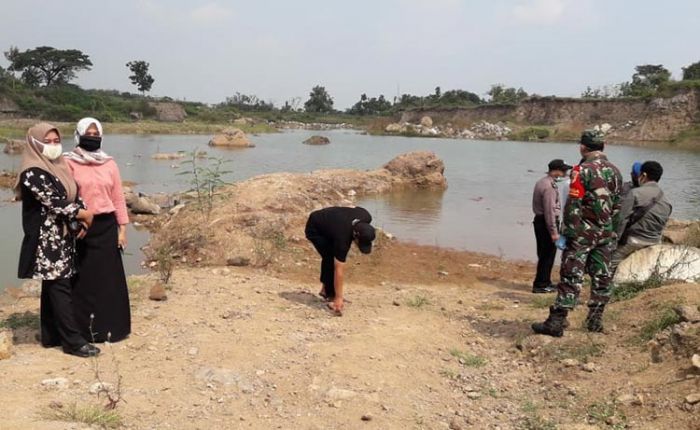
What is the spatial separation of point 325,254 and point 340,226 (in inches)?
19.5

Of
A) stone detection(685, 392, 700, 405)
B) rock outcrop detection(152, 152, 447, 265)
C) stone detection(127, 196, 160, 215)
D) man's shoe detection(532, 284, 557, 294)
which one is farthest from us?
stone detection(127, 196, 160, 215)

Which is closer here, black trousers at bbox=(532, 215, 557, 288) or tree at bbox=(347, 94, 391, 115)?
black trousers at bbox=(532, 215, 557, 288)

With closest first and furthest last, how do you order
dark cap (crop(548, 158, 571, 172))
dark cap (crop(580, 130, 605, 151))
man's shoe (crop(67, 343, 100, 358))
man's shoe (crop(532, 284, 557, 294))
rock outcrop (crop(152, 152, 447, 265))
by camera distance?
man's shoe (crop(67, 343, 100, 358)) → dark cap (crop(580, 130, 605, 151)) → dark cap (crop(548, 158, 571, 172)) → man's shoe (crop(532, 284, 557, 294)) → rock outcrop (crop(152, 152, 447, 265))

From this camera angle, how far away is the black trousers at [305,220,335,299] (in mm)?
5634

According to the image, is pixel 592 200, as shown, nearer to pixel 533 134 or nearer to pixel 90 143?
pixel 90 143

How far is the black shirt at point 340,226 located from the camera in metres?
5.35

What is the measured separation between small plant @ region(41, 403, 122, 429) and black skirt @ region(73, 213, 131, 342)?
1.08m

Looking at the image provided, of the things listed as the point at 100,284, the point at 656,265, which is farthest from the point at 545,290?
the point at 100,284

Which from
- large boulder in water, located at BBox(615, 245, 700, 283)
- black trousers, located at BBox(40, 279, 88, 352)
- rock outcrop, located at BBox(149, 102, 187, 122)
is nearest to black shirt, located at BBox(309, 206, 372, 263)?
black trousers, located at BBox(40, 279, 88, 352)

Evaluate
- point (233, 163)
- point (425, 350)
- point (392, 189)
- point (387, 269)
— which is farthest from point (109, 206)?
point (233, 163)

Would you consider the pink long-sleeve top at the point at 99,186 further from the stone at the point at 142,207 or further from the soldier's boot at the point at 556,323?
the stone at the point at 142,207

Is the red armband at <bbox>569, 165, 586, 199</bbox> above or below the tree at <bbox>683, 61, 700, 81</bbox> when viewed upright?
below

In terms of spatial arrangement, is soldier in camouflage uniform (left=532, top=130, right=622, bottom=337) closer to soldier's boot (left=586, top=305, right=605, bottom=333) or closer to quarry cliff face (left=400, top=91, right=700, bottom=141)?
soldier's boot (left=586, top=305, right=605, bottom=333)

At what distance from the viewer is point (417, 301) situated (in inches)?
240
